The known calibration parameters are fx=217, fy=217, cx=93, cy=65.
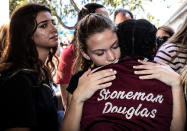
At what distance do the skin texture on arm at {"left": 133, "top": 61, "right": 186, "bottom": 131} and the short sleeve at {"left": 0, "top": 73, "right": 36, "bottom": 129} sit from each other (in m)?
0.74

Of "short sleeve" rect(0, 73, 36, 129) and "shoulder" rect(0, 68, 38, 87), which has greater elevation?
"shoulder" rect(0, 68, 38, 87)

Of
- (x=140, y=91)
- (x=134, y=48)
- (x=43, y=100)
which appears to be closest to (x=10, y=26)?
(x=43, y=100)

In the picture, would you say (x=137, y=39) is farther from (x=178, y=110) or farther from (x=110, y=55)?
(x=178, y=110)

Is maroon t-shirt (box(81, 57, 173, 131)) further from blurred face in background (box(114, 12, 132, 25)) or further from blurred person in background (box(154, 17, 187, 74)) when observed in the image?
blurred face in background (box(114, 12, 132, 25))

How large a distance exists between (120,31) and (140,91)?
0.47 m

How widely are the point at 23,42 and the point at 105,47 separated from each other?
767 mm

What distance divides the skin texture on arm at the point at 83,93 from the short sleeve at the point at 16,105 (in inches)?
9.7

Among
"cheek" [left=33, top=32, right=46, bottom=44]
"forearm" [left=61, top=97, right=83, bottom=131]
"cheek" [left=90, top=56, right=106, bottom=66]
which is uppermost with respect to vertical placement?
"cheek" [left=33, top=32, right=46, bottom=44]

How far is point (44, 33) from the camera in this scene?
2.10m

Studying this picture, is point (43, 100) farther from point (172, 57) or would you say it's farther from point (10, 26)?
point (172, 57)

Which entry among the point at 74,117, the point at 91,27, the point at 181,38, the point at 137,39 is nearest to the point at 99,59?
the point at 91,27

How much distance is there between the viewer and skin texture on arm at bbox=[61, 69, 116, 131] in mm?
1409

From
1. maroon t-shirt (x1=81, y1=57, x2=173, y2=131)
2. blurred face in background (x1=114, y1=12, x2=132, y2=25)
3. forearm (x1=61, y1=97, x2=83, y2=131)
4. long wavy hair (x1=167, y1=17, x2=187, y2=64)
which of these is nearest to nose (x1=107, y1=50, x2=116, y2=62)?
maroon t-shirt (x1=81, y1=57, x2=173, y2=131)

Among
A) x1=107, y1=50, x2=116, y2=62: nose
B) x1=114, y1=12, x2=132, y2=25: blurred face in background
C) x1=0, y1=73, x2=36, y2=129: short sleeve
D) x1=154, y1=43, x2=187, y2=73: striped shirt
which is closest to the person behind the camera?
x1=0, y1=73, x2=36, y2=129: short sleeve
